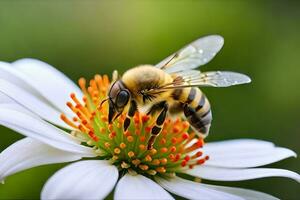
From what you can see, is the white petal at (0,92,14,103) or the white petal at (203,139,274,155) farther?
the white petal at (203,139,274,155)

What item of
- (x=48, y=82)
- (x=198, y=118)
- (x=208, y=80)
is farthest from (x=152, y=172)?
(x=48, y=82)

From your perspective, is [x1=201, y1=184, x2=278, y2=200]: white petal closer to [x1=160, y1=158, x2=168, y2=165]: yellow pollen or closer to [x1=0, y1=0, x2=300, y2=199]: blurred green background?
[x1=160, y1=158, x2=168, y2=165]: yellow pollen

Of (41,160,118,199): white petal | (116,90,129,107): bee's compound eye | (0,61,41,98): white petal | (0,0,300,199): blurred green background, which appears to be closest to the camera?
(41,160,118,199): white petal

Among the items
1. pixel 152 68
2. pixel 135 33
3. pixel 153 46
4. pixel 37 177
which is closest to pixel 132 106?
pixel 152 68

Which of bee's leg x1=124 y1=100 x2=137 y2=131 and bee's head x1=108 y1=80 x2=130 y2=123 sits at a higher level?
bee's head x1=108 y1=80 x2=130 y2=123

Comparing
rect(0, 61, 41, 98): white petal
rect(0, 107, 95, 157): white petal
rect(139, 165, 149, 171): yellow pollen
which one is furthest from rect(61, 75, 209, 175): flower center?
rect(0, 61, 41, 98): white petal

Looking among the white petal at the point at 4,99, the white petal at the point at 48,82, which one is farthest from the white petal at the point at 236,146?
the white petal at the point at 4,99

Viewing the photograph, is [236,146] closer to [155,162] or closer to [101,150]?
[155,162]
